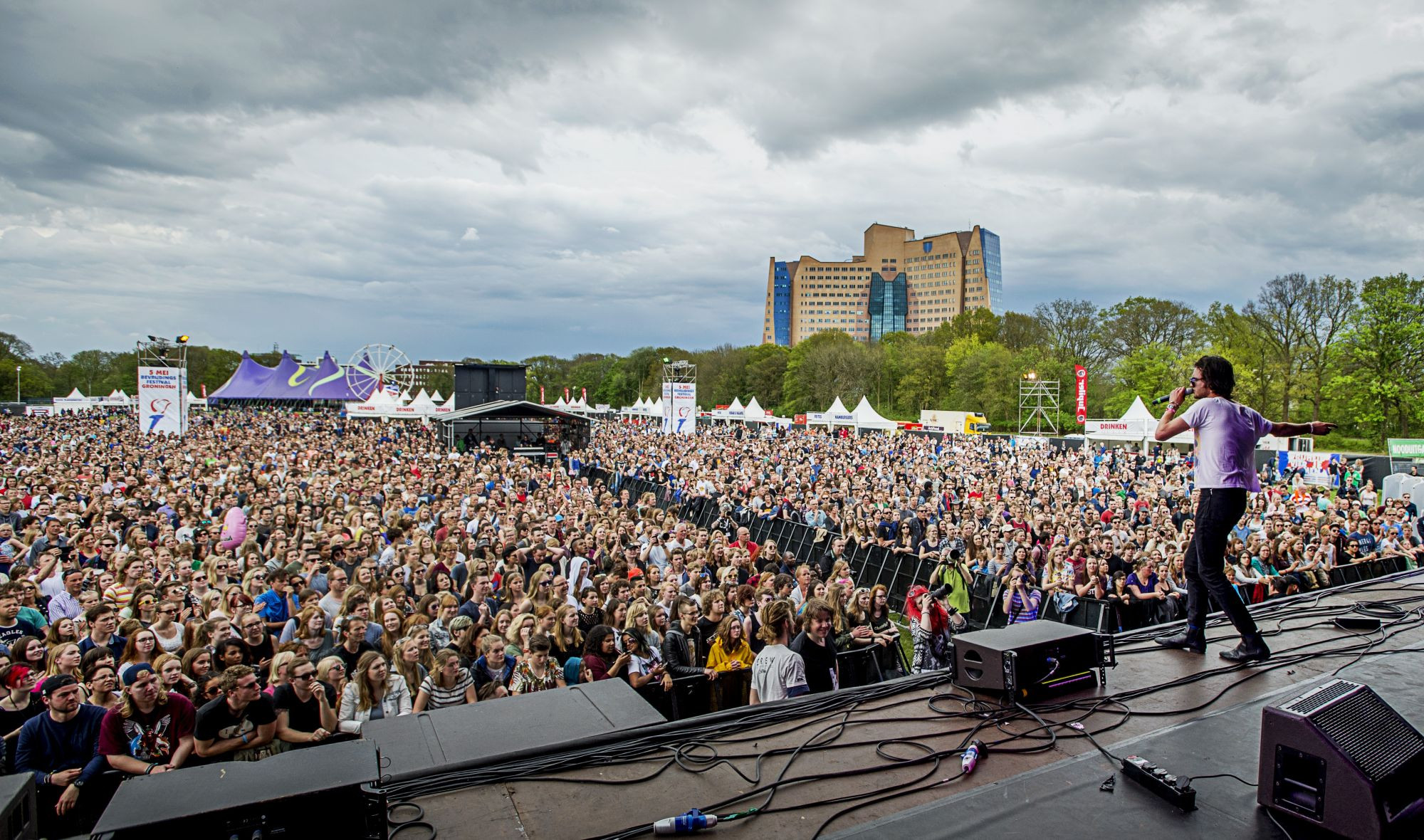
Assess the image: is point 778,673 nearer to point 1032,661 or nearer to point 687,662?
point 687,662

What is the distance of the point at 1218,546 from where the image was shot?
11.5ft

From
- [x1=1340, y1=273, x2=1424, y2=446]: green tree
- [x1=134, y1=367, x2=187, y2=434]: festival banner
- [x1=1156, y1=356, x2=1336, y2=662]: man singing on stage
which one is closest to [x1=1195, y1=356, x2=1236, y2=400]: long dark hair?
[x1=1156, y1=356, x2=1336, y2=662]: man singing on stage

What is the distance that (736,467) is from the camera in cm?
2059

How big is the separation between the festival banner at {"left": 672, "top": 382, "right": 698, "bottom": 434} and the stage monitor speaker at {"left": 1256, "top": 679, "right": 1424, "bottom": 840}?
24.1m

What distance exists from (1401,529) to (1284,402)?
103ft

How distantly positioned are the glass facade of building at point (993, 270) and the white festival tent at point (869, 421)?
355 ft

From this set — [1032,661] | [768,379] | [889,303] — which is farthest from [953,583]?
[889,303]

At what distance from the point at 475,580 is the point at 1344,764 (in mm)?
5875

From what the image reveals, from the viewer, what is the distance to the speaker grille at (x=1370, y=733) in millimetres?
2047

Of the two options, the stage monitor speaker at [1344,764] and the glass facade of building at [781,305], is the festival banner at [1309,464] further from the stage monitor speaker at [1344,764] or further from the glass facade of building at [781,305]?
the glass facade of building at [781,305]

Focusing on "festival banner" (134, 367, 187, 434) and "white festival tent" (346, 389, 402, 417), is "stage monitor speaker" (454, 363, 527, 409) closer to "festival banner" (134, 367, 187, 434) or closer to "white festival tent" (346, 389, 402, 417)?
"white festival tent" (346, 389, 402, 417)

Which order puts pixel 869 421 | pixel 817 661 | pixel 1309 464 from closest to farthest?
1. pixel 817 661
2. pixel 1309 464
3. pixel 869 421

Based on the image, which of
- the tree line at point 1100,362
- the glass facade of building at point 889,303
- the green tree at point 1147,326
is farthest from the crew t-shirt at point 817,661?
the glass facade of building at point 889,303

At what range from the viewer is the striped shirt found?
4.52 m
